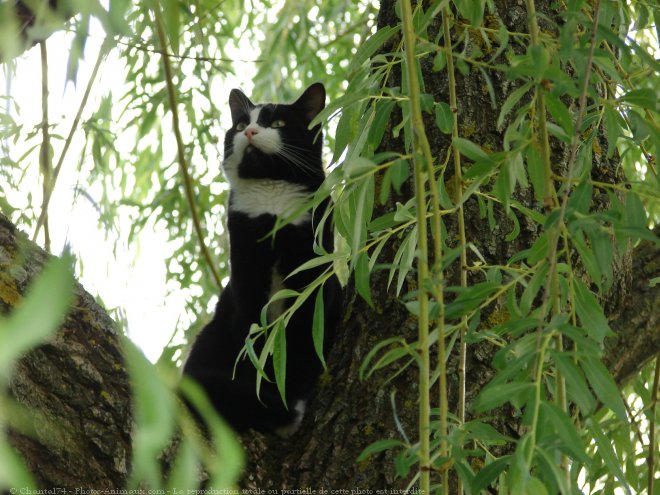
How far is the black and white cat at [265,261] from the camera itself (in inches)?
67.8

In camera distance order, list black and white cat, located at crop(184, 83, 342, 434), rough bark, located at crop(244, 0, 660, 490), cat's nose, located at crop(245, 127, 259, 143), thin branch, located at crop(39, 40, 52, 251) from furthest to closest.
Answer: cat's nose, located at crop(245, 127, 259, 143)
black and white cat, located at crop(184, 83, 342, 434)
rough bark, located at crop(244, 0, 660, 490)
thin branch, located at crop(39, 40, 52, 251)

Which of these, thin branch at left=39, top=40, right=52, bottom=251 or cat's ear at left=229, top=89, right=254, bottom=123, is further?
cat's ear at left=229, top=89, right=254, bottom=123

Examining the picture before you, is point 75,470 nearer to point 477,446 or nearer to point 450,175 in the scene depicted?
point 477,446

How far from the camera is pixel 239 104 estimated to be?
234cm

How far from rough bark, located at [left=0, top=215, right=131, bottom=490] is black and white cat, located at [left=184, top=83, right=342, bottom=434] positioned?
1.40 feet

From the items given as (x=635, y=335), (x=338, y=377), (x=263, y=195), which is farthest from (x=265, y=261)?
(x=635, y=335)

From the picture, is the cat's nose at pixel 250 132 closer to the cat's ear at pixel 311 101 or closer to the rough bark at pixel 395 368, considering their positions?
the cat's ear at pixel 311 101

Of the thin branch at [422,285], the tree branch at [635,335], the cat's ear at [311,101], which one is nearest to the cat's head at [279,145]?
the cat's ear at [311,101]

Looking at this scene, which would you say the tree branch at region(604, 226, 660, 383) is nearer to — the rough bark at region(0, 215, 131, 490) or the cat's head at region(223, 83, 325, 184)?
the rough bark at region(0, 215, 131, 490)

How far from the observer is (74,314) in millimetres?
1124

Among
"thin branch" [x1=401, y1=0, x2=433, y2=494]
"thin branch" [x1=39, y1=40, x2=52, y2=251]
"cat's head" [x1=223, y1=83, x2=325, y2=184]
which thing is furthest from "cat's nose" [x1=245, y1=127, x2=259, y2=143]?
"thin branch" [x1=401, y1=0, x2=433, y2=494]

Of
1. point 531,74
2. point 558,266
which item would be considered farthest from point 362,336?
point 531,74

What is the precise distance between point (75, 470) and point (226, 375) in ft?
2.70

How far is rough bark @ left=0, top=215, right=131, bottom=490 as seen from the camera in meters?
1.03
